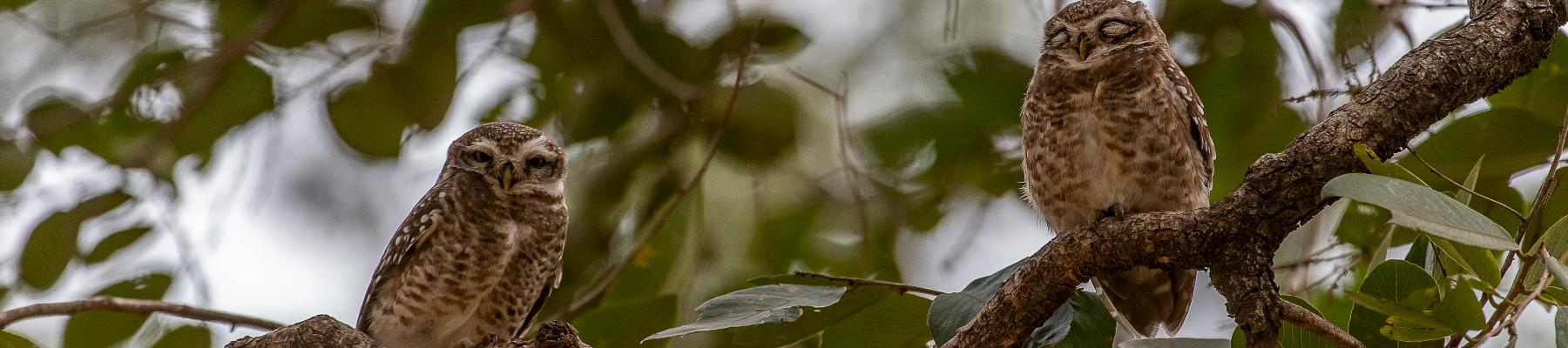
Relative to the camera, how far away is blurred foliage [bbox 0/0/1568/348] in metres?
4.11

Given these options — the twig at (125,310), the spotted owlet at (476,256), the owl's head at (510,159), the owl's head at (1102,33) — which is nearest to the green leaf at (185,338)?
the twig at (125,310)

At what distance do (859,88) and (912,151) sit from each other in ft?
2.63

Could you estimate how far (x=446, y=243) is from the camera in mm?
3424

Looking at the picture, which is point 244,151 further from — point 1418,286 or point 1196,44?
point 1418,286

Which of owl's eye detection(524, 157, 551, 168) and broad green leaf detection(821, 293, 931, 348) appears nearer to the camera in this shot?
broad green leaf detection(821, 293, 931, 348)

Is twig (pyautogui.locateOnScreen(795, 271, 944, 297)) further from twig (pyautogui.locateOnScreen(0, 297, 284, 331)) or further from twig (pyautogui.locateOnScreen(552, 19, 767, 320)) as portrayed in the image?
twig (pyautogui.locateOnScreen(552, 19, 767, 320))

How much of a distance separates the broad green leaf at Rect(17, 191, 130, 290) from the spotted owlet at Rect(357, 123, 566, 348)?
1.02m

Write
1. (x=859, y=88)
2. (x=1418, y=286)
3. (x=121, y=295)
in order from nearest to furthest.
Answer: (x=1418, y=286) → (x=121, y=295) → (x=859, y=88)

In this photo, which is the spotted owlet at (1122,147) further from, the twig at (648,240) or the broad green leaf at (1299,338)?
the twig at (648,240)

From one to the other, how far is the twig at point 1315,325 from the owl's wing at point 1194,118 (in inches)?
42.1

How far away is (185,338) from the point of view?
361 centimetres

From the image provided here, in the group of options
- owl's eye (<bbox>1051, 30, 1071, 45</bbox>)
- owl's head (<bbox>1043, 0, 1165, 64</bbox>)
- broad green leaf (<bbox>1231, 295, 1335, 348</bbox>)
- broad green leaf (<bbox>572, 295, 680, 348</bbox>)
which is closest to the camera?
broad green leaf (<bbox>1231, 295, 1335, 348</bbox>)

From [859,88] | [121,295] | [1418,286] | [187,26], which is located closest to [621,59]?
[859,88]

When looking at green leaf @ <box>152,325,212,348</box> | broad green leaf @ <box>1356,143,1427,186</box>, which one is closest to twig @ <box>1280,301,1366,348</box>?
broad green leaf @ <box>1356,143,1427,186</box>
